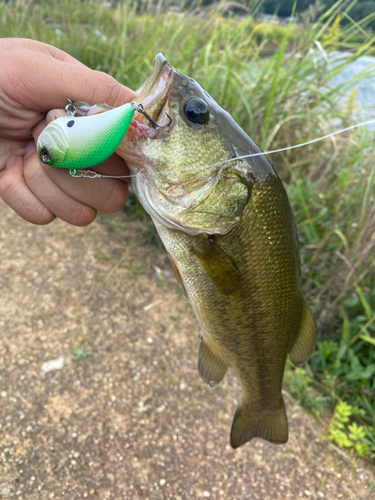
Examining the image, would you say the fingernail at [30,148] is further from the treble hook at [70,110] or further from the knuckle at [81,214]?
the treble hook at [70,110]

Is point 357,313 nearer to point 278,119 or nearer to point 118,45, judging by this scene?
point 278,119

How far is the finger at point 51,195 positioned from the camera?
4.25 feet

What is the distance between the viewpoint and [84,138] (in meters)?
0.91

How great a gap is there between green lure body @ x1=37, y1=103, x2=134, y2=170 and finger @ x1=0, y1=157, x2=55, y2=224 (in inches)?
16.2

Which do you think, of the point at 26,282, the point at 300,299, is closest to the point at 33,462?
the point at 26,282

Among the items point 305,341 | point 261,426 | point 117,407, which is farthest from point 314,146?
point 117,407

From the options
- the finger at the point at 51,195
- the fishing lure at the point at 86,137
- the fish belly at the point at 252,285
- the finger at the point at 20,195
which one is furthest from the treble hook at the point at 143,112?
the finger at the point at 20,195

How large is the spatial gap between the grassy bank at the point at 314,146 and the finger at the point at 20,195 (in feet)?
5.71

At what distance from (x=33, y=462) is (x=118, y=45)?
3.20m

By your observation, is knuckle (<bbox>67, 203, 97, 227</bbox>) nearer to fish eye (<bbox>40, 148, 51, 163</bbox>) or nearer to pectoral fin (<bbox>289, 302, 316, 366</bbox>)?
fish eye (<bbox>40, 148, 51, 163</bbox>)

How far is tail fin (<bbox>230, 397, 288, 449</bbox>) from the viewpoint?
1.49 m

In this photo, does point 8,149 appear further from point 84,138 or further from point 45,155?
point 84,138

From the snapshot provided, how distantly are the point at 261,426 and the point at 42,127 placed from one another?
1552 mm

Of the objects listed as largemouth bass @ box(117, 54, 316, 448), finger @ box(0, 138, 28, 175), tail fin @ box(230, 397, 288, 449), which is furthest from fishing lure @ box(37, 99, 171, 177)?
tail fin @ box(230, 397, 288, 449)
